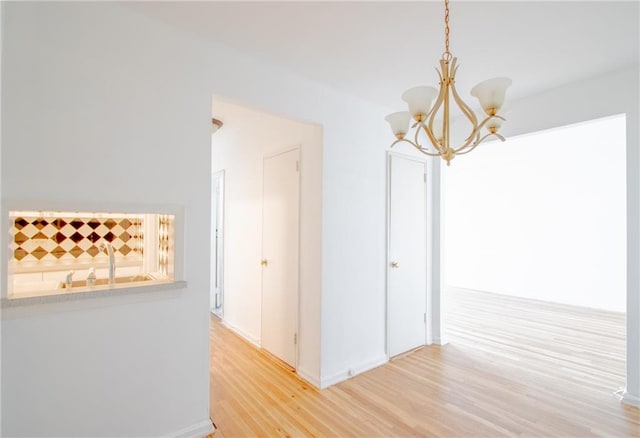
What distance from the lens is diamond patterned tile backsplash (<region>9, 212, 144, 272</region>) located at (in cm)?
178

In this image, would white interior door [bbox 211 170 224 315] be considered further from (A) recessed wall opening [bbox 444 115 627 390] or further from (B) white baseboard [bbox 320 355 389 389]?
(A) recessed wall opening [bbox 444 115 627 390]

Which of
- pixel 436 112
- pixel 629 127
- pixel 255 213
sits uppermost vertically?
pixel 629 127

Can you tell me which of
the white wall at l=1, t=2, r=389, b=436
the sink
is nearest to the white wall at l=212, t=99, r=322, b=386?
the white wall at l=1, t=2, r=389, b=436

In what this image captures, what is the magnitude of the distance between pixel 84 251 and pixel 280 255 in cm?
167

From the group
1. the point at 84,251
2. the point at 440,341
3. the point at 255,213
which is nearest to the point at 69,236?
the point at 84,251

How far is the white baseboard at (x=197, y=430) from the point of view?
196 cm

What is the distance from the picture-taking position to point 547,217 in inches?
229

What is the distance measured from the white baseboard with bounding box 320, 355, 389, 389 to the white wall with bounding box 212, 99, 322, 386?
0.11 m

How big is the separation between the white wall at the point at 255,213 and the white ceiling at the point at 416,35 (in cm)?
63

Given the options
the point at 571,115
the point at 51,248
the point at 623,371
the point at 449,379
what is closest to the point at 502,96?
the point at 571,115

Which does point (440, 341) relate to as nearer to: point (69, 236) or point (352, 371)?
point (352, 371)

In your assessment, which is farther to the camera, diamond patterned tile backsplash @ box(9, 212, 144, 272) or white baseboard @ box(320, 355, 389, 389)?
white baseboard @ box(320, 355, 389, 389)

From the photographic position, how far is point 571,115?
9.12 feet

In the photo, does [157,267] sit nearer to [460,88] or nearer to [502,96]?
[502,96]
